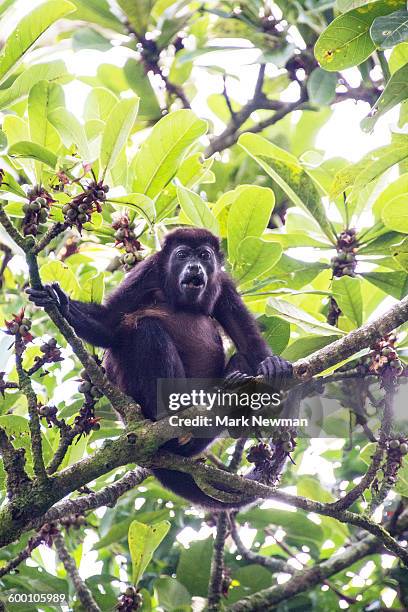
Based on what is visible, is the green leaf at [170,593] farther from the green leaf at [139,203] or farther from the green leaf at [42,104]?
the green leaf at [42,104]

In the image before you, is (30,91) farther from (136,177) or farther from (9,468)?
(9,468)

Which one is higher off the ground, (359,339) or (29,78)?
(29,78)

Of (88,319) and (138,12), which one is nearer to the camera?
(88,319)

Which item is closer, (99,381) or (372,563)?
(99,381)

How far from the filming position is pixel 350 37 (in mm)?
3824

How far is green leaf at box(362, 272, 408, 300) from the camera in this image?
447cm

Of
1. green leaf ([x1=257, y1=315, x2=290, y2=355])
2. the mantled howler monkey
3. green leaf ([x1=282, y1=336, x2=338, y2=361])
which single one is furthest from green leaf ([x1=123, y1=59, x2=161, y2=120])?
green leaf ([x1=282, y1=336, x2=338, y2=361])

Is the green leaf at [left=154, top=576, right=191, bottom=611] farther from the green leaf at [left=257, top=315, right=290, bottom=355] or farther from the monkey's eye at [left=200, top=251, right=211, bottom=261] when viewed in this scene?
the monkey's eye at [left=200, top=251, right=211, bottom=261]

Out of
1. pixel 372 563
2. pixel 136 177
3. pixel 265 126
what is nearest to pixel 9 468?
pixel 136 177

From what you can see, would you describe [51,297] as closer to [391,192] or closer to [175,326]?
[175,326]

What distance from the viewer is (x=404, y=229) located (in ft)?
13.0

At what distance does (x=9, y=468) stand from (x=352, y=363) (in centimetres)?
205

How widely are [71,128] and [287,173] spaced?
137 centimetres

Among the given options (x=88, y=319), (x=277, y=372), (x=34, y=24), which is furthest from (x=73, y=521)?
(x=34, y=24)
